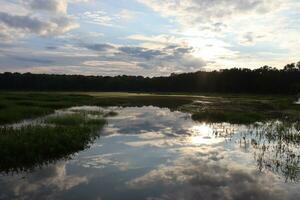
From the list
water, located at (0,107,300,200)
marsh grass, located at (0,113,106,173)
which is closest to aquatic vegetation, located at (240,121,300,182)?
water, located at (0,107,300,200)

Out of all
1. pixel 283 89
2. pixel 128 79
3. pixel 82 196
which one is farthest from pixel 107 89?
pixel 82 196

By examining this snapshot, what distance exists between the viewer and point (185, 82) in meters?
165

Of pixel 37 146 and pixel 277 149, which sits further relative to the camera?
pixel 277 149

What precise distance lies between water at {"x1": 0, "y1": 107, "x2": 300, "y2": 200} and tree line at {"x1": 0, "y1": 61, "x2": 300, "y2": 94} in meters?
97.9

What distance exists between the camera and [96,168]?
663 inches

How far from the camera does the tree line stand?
128 m

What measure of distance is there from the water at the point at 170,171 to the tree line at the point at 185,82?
97928mm

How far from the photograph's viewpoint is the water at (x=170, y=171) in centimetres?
1323

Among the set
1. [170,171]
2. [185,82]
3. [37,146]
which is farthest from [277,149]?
[185,82]

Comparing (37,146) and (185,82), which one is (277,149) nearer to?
(37,146)

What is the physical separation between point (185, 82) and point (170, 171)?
14945cm

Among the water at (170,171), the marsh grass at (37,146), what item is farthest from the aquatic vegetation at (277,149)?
the marsh grass at (37,146)

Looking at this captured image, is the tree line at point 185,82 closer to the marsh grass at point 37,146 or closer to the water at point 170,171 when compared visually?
the water at point 170,171

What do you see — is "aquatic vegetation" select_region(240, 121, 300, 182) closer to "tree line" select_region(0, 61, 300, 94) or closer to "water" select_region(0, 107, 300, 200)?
"water" select_region(0, 107, 300, 200)
